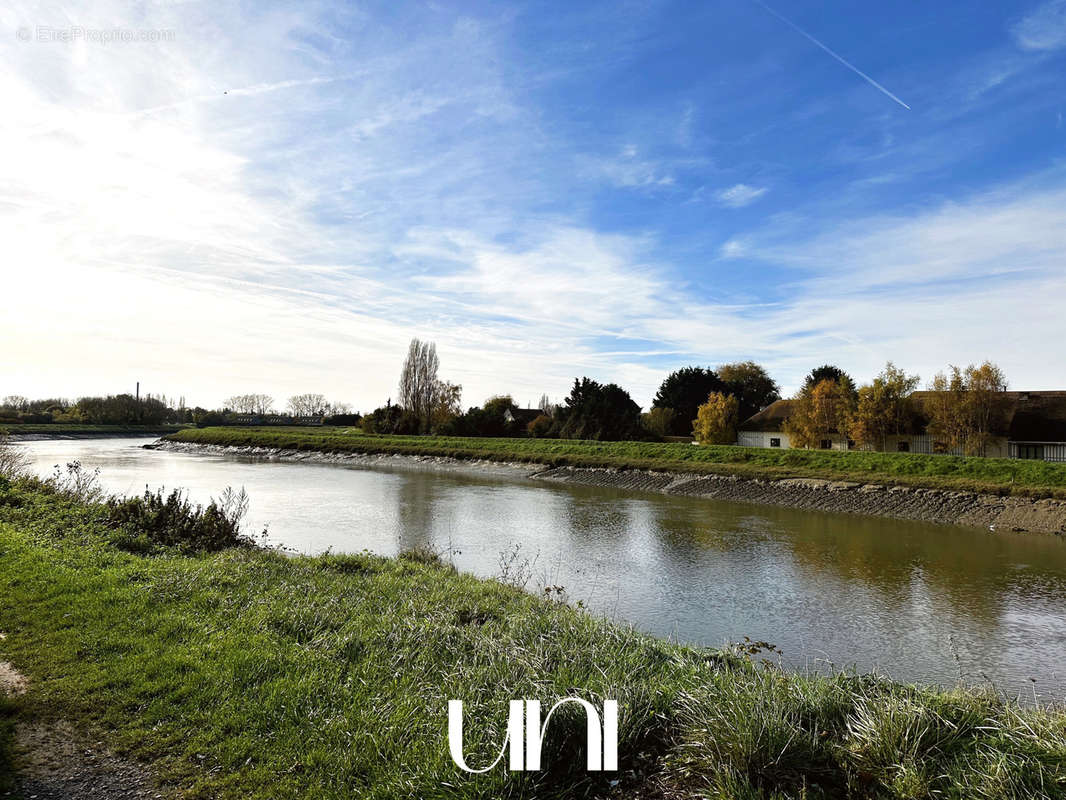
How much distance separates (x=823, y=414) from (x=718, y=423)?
7686 millimetres

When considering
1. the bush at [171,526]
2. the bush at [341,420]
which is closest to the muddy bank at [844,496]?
the bush at [171,526]

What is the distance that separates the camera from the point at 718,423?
43594 millimetres

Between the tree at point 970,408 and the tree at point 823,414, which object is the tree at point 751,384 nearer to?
the tree at point 823,414

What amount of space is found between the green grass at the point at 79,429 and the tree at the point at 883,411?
2659 inches

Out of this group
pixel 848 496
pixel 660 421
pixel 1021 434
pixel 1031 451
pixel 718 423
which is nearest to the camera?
pixel 848 496

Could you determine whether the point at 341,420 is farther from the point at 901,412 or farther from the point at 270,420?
the point at 901,412

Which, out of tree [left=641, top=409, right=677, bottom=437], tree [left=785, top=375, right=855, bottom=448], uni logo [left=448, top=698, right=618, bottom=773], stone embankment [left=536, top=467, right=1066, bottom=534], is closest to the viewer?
uni logo [left=448, top=698, right=618, bottom=773]

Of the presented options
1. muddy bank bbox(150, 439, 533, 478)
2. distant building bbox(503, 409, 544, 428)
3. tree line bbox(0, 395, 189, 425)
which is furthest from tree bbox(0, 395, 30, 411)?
distant building bbox(503, 409, 544, 428)

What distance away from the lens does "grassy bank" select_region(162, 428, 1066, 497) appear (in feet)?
71.3

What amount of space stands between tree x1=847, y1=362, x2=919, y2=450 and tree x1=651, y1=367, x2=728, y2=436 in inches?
677

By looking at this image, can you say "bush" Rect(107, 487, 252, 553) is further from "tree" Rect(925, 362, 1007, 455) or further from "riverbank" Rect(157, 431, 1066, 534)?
"tree" Rect(925, 362, 1007, 455)

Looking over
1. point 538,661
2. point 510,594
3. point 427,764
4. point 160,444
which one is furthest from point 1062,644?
point 160,444

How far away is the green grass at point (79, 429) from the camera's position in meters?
63.7

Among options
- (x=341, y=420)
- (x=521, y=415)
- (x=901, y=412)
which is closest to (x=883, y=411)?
(x=901, y=412)
